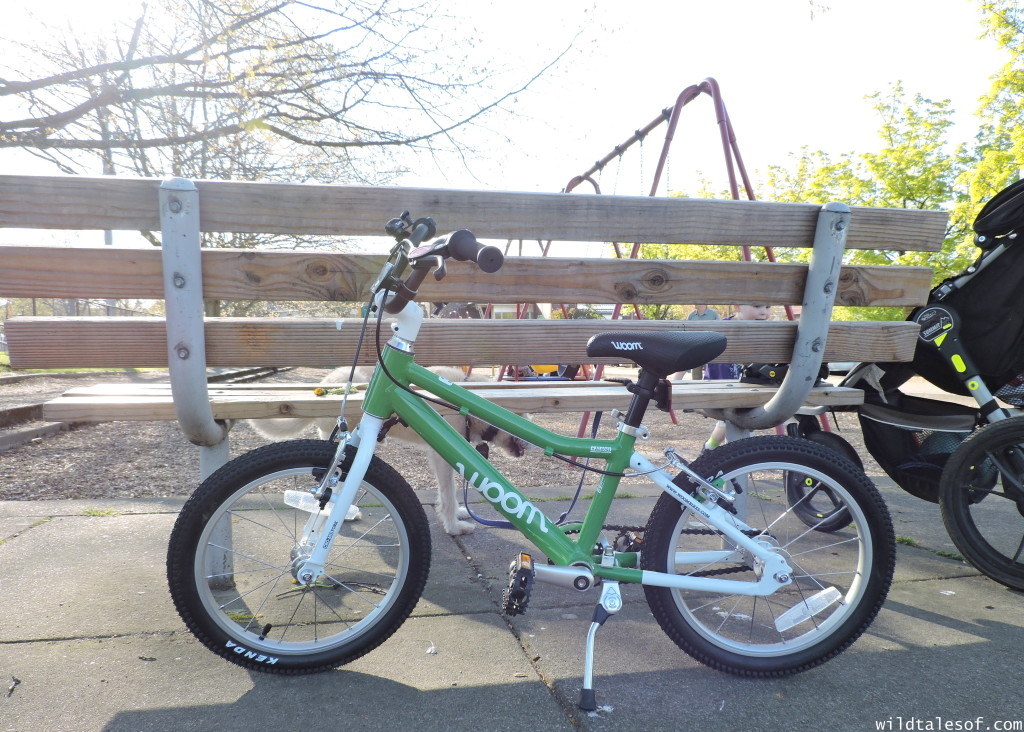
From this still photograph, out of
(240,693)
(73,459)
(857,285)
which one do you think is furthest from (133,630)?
(73,459)

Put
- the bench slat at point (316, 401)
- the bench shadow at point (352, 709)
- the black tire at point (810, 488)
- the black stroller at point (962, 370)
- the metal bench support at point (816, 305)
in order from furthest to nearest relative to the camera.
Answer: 1. the black tire at point (810, 488)
2. the black stroller at point (962, 370)
3. the metal bench support at point (816, 305)
4. the bench slat at point (316, 401)
5. the bench shadow at point (352, 709)

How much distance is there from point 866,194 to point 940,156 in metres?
2.18

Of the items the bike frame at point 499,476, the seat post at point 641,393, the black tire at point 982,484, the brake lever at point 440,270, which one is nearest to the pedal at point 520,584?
the bike frame at point 499,476

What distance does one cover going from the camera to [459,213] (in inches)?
103

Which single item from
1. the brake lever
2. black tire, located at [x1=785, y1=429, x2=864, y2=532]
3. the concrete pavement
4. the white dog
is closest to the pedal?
the concrete pavement

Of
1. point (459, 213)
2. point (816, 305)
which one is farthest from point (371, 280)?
point (816, 305)

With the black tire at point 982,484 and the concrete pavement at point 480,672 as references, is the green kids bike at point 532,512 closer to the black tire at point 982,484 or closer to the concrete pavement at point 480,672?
the concrete pavement at point 480,672

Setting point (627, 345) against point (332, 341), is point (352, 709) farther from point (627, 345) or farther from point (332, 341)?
point (627, 345)

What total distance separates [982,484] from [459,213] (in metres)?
2.70

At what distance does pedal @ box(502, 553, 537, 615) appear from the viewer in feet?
7.63

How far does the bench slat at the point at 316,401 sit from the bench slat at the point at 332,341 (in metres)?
0.20

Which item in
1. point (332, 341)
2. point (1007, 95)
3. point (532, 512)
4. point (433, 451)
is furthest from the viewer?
point (1007, 95)

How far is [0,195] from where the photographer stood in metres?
2.23

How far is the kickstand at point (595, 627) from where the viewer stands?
7.02 feet
